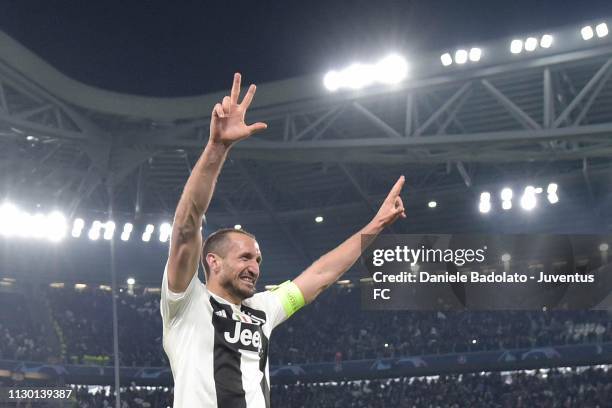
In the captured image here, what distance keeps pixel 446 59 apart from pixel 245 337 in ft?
63.6

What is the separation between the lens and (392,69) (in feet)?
75.8

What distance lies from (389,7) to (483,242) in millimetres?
13931

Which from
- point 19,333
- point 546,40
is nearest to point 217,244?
point 546,40

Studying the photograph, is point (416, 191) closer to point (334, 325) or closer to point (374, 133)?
point (374, 133)

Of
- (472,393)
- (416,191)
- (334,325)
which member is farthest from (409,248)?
(334,325)

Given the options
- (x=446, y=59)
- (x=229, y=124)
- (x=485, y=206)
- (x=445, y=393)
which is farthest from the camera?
(x=445, y=393)

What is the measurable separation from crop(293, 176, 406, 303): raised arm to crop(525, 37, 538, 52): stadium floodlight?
17.6 metres

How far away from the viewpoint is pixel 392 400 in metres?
34.7

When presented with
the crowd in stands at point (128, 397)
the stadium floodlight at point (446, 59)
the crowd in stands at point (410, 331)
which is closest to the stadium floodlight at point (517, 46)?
the stadium floodlight at point (446, 59)

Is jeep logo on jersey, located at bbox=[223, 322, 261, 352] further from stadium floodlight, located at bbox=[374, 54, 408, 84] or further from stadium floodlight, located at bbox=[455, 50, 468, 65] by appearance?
stadium floodlight, located at bbox=[374, 54, 408, 84]

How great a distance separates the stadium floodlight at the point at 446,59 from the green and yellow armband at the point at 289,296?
61.0ft

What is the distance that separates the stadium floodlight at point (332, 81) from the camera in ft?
78.6

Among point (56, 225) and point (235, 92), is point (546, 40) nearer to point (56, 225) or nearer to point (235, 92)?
point (235, 92)

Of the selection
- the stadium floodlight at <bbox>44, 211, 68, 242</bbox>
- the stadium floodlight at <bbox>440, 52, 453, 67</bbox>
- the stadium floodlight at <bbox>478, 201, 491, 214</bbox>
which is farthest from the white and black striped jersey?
the stadium floodlight at <bbox>44, 211, 68, 242</bbox>
